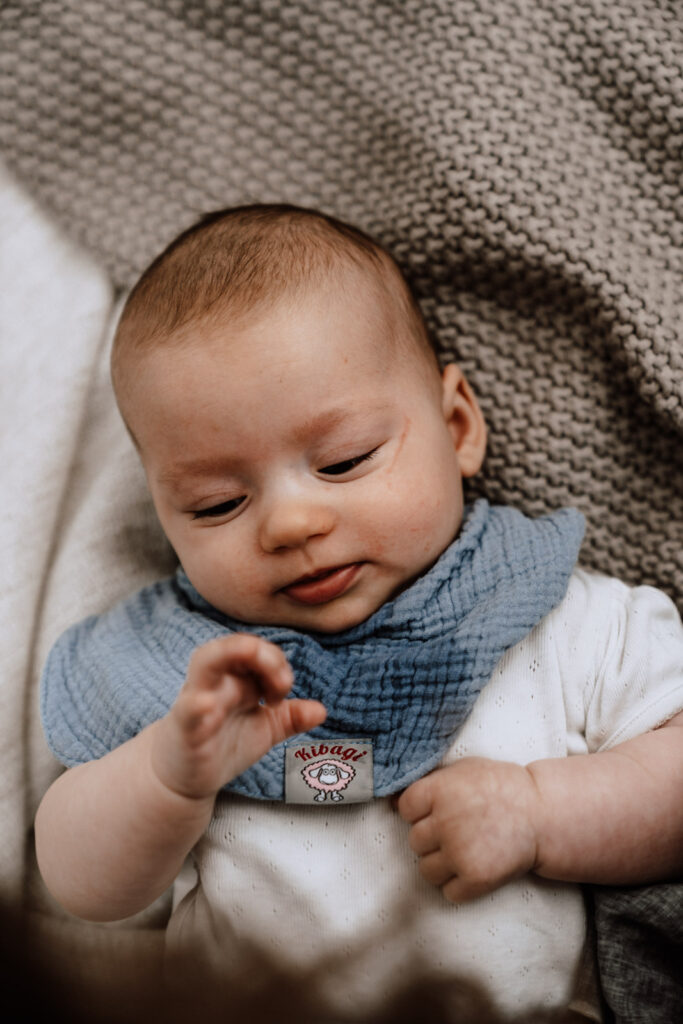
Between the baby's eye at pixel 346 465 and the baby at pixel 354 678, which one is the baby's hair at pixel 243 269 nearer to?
the baby at pixel 354 678

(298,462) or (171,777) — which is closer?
(171,777)

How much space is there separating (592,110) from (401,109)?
0.23 m

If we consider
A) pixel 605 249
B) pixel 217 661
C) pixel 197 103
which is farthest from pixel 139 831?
pixel 197 103

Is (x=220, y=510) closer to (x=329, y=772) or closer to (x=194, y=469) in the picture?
(x=194, y=469)

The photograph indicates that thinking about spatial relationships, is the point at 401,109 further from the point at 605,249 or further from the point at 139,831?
the point at 139,831

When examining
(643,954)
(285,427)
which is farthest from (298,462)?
(643,954)

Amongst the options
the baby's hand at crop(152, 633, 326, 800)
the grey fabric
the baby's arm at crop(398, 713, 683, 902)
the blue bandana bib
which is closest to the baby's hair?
the blue bandana bib

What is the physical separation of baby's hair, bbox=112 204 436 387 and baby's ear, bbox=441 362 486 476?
0.18ft

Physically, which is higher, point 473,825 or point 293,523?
point 293,523

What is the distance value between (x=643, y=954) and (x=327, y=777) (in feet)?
1.10

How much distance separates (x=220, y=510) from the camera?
2.88 feet

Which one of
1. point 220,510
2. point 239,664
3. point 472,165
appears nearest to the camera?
point 239,664

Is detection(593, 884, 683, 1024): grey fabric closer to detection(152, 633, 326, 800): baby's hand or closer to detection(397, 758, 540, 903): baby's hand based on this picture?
detection(397, 758, 540, 903): baby's hand

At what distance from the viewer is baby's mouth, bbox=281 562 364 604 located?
0.84 m
